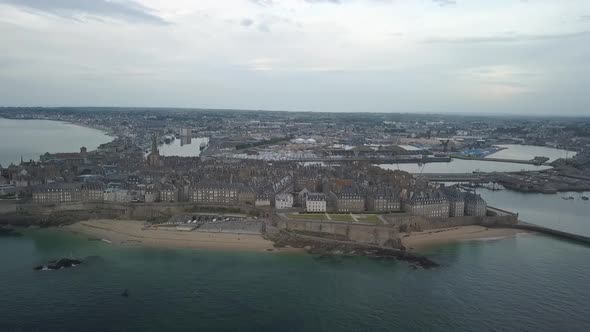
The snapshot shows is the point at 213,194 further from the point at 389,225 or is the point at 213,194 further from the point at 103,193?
the point at 389,225

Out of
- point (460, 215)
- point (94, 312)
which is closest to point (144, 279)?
point (94, 312)

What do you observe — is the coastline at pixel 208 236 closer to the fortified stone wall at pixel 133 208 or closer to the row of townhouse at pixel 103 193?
the fortified stone wall at pixel 133 208

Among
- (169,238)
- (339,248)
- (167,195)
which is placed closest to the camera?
(339,248)

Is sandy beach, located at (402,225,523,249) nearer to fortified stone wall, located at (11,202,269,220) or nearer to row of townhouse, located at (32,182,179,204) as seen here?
fortified stone wall, located at (11,202,269,220)

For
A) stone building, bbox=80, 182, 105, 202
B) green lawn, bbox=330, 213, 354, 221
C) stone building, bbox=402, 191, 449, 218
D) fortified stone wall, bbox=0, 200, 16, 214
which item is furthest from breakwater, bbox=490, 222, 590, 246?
fortified stone wall, bbox=0, 200, 16, 214

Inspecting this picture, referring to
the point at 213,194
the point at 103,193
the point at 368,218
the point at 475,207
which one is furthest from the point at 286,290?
the point at 103,193

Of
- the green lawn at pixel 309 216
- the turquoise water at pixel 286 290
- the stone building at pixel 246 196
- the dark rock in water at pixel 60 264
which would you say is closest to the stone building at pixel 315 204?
the green lawn at pixel 309 216
